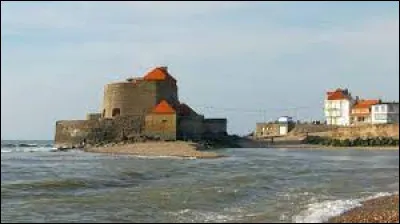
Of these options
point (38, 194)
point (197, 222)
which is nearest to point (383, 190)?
point (197, 222)

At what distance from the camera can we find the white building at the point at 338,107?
6438 cm

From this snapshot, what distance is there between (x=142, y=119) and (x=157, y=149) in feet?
30.5

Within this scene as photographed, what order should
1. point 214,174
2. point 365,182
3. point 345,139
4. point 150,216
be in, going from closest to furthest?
point 150,216
point 365,182
point 214,174
point 345,139

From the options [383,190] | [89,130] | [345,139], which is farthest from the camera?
[345,139]

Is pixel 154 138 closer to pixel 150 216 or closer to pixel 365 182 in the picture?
pixel 365 182

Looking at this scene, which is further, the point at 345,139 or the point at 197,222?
the point at 345,139

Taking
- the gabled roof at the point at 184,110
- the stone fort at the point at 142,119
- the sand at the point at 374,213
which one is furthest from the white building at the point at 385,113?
the sand at the point at 374,213

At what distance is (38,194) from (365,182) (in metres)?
8.95

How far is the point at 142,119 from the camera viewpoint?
48469 millimetres

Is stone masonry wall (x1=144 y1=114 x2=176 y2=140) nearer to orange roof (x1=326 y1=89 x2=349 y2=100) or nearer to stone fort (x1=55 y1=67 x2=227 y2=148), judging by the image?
stone fort (x1=55 y1=67 x2=227 y2=148)

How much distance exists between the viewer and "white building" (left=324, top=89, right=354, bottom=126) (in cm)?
6438

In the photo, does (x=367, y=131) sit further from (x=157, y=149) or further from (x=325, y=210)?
(x=325, y=210)

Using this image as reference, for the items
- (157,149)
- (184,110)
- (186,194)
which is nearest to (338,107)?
(184,110)

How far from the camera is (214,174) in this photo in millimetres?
21062
